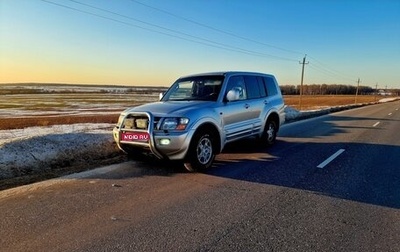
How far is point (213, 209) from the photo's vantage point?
14.0 ft

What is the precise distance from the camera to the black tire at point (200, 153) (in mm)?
6039

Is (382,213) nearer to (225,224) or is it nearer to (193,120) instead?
(225,224)

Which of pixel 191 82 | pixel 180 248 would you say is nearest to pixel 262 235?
pixel 180 248

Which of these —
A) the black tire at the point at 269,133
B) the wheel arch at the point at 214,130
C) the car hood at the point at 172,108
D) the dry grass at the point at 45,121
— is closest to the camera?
the car hood at the point at 172,108

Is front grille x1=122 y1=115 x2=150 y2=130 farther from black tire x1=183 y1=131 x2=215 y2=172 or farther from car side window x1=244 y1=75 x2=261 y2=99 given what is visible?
car side window x1=244 y1=75 x2=261 y2=99

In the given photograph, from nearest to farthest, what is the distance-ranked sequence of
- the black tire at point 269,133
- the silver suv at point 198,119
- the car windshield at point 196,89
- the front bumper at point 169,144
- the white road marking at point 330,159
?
1. the front bumper at point 169,144
2. the silver suv at point 198,119
3. the white road marking at point 330,159
4. the car windshield at point 196,89
5. the black tire at point 269,133

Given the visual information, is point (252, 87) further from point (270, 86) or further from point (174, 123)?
point (174, 123)

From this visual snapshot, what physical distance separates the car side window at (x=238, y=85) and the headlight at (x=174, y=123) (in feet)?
5.65

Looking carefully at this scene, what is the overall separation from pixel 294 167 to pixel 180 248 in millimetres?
4041

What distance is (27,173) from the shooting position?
243 inches

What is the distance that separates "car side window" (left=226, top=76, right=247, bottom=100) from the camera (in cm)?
733

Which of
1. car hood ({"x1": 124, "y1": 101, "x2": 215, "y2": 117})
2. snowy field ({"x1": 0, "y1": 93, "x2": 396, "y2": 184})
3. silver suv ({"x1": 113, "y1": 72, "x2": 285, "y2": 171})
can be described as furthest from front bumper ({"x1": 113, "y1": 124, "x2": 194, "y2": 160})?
snowy field ({"x1": 0, "y1": 93, "x2": 396, "y2": 184})

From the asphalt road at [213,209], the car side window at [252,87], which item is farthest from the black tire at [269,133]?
the asphalt road at [213,209]

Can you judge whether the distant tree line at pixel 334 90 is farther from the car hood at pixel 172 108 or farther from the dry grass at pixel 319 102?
the car hood at pixel 172 108
